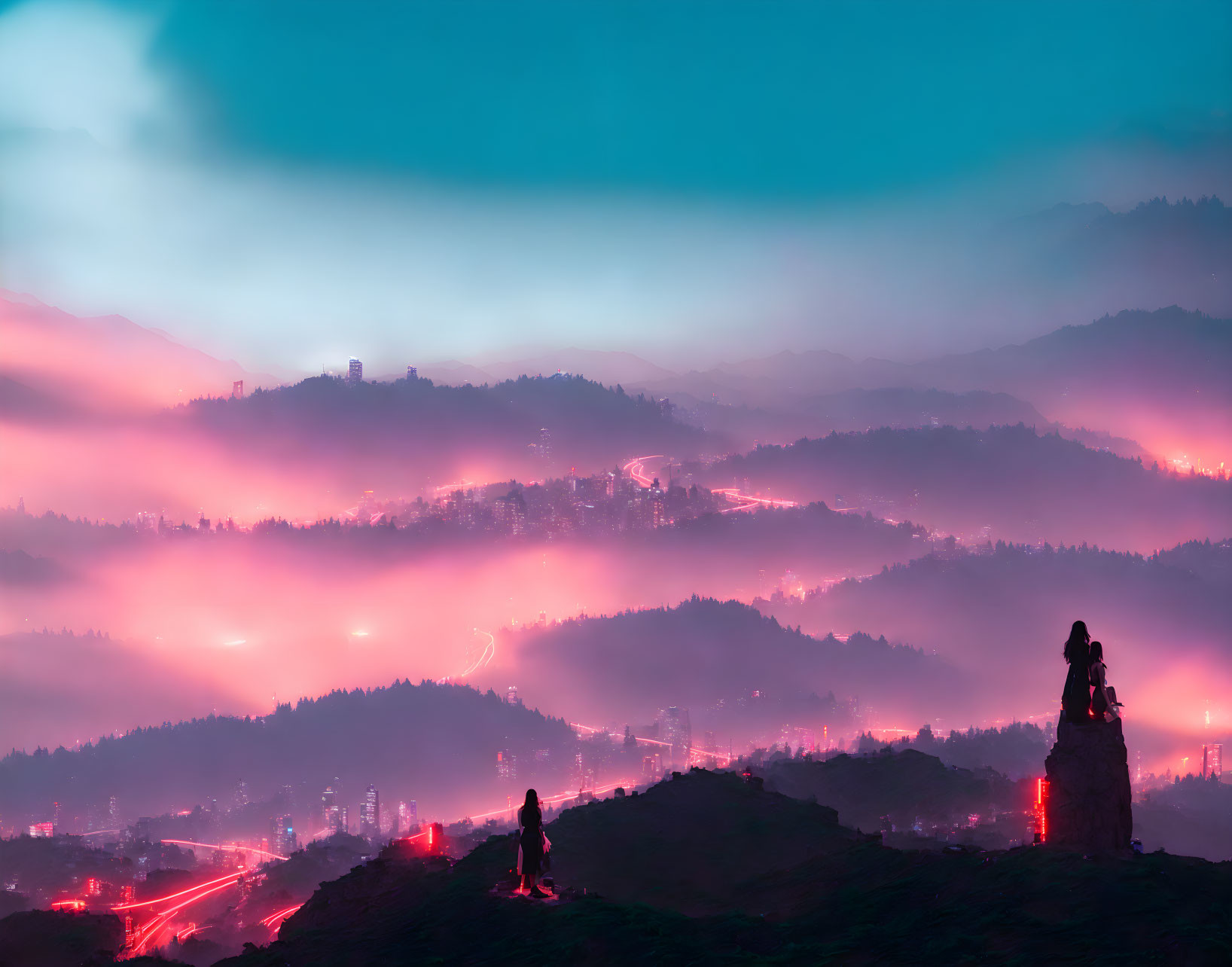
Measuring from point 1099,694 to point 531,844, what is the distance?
2233 cm

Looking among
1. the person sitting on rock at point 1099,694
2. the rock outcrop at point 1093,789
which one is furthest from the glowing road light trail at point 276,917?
the person sitting on rock at point 1099,694

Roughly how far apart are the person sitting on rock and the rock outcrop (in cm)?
34

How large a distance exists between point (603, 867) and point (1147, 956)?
1329 inches

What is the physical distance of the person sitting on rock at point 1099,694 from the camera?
37500 millimetres

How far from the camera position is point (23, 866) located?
15800 cm

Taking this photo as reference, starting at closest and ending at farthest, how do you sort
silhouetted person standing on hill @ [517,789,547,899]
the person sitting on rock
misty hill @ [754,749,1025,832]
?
silhouetted person standing on hill @ [517,789,547,899] → the person sitting on rock → misty hill @ [754,749,1025,832]

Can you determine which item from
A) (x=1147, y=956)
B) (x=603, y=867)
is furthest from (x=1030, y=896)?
(x=603, y=867)

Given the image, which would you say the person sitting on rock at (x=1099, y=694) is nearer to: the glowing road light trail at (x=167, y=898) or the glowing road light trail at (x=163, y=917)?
the glowing road light trail at (x=163, y=917)

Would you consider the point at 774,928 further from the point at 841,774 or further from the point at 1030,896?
the point at 841,774

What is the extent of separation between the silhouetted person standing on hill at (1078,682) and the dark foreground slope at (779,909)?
5470 millimetres

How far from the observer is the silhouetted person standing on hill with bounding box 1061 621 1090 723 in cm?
3725

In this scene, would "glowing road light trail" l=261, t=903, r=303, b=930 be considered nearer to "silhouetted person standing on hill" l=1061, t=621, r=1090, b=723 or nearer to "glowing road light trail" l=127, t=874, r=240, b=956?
"glowing road light trail" l=127, t=874, r=240, b=956

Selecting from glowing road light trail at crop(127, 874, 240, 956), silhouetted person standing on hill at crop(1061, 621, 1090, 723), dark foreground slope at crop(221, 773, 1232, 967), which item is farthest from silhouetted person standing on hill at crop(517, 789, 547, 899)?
glowing road light trail at crop(127, 874, 240, 956)

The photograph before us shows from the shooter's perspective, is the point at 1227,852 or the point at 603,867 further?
the point at 1227,852
